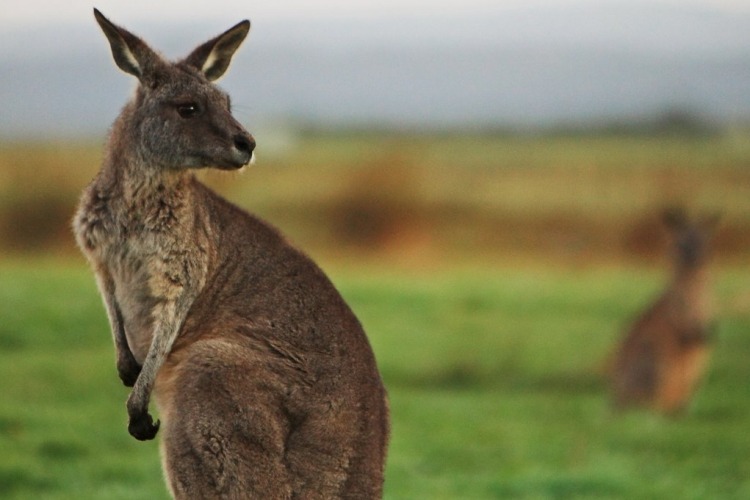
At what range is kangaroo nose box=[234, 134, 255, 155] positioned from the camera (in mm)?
5375

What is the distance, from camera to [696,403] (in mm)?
13469

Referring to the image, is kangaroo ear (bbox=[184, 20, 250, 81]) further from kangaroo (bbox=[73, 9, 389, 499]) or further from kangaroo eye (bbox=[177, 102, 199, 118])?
kangaroo eye (bbox=[177, 102, 199, 118])

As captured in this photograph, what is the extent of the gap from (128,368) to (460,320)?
11352mm

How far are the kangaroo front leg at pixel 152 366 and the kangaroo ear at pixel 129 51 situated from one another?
1.00 meters

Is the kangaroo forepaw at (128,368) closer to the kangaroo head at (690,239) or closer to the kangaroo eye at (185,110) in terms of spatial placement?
the kangaroo eye at (185,110)

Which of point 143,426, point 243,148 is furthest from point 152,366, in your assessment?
point 243,148

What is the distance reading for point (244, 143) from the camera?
5.39 metres

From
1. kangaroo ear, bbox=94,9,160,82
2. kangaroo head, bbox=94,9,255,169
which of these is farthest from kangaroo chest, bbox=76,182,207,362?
kangaroo ear, bbox=94,9,160,82

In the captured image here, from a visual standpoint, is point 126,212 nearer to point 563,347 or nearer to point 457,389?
point 457,389

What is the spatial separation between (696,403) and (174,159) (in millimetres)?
9250

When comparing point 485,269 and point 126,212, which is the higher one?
point 485,269

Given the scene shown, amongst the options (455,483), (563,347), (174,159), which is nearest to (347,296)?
(563,347)

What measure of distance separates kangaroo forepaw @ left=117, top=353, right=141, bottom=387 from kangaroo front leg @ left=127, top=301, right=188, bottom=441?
230 mm

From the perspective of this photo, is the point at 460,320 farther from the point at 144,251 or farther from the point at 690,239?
the point at 144,251
